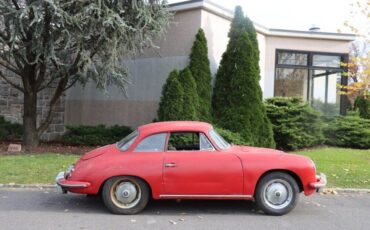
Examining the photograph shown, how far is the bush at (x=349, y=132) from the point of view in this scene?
1566 centimetres

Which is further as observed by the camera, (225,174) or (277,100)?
(277,100)

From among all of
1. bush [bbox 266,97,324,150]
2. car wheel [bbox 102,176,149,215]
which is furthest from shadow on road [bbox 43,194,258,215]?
bush [bbox 266,97,324,150]

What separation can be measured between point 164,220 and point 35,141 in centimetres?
819

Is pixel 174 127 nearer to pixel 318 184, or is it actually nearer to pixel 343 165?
pixel 318 184

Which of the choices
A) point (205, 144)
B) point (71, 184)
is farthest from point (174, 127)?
point (71, 184)

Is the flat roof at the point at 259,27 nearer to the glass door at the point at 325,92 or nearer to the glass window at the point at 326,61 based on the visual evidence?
the glass window at the point at 326,61

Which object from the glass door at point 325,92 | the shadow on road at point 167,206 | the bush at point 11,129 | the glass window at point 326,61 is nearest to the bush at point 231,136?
the shadow on road at point 167,206

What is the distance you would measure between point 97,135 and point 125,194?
8.64 metres

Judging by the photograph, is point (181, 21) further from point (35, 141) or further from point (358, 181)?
point (358, 181)

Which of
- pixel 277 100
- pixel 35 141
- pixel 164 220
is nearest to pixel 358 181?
pixel 164 220

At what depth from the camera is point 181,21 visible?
14.0 m

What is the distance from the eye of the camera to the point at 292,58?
1758cm

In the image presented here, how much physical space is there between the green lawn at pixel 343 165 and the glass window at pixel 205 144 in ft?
10.8

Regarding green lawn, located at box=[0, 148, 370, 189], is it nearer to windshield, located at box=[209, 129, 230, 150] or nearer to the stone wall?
windshield, located at box=[209, 129, 230, 150]
